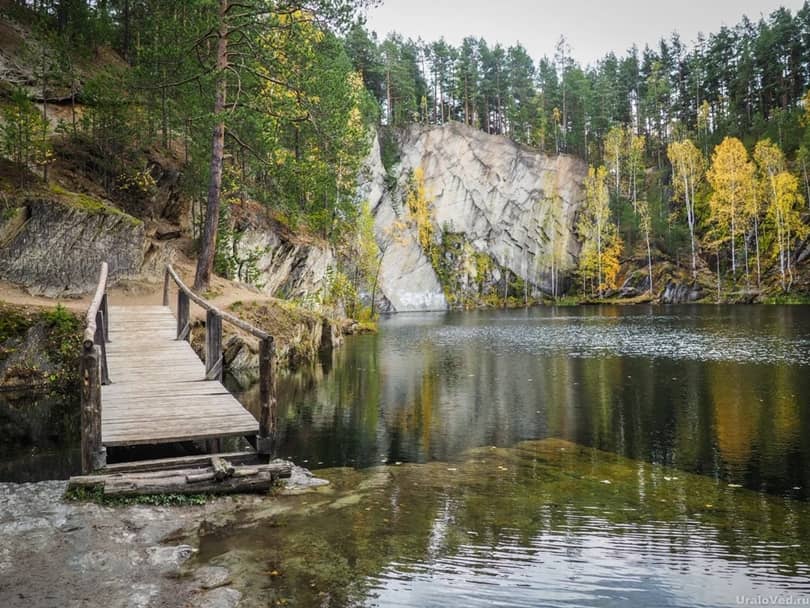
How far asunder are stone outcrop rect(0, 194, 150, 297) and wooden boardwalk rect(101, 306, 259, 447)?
403 centimetres

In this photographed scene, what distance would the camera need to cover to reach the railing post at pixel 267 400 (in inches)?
321

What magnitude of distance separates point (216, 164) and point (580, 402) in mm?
13596

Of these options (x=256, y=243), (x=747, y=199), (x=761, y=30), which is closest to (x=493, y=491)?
(x=256, y=243)

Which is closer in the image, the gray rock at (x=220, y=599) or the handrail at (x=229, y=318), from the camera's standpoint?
the gray rock at (x=220, y=599)

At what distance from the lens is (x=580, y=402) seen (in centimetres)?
1497

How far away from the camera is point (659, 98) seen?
269 feet

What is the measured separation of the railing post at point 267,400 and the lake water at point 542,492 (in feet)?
3.77

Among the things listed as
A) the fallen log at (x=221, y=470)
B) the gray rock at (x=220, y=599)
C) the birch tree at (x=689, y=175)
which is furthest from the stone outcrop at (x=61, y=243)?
the birch tree at (x=689, y=175)

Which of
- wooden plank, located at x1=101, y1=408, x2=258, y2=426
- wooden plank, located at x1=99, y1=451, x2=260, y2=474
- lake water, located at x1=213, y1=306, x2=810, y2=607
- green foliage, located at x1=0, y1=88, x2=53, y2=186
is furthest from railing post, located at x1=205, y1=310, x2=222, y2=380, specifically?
green foliage, located at x1=0, y1=88, x2=53, y2=186

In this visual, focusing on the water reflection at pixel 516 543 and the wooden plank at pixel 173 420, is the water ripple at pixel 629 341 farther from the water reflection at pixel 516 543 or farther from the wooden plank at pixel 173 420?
the wooden plank at pixel 173 420

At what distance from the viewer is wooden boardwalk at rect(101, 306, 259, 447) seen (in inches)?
309

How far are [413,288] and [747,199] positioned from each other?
117ft

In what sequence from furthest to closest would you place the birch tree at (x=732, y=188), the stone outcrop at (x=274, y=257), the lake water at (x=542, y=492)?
the birch tree at (x=732, y=188) → the stone outcrop at (x=274, y=257) → the lake water at (x=542, y=492)

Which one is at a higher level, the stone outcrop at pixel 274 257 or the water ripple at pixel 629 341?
the stone outcrop at pixel 274 257
